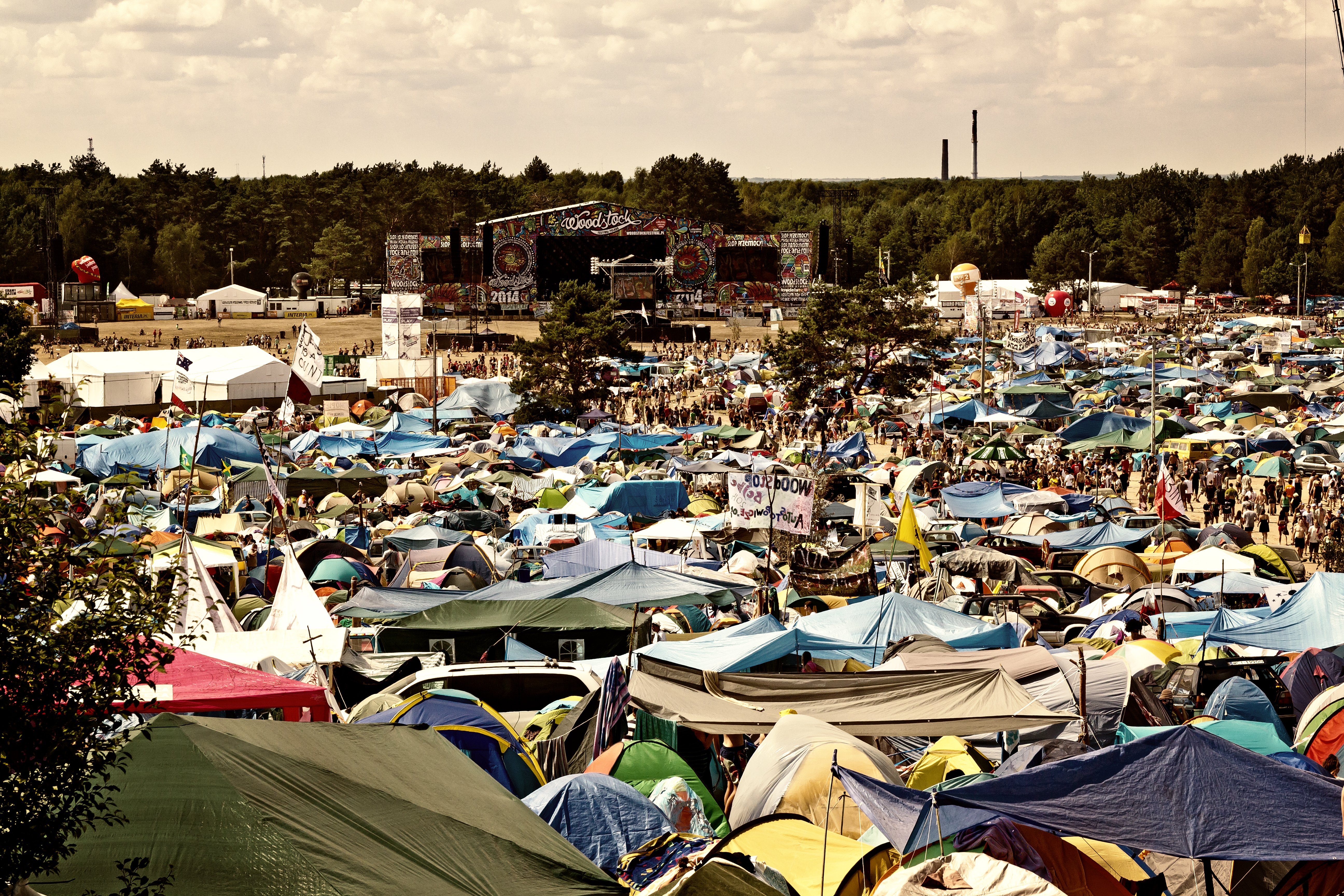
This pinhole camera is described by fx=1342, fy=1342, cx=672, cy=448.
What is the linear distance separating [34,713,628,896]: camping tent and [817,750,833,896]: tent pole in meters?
1.11

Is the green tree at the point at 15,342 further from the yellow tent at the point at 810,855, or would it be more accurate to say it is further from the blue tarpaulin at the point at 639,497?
the yellow tent at the point at 810,855

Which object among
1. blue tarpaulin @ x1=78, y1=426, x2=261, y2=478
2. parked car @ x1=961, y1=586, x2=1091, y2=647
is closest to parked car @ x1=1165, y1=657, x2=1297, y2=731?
parked car @ x1=961, y1=586, x2=1091, y2=647

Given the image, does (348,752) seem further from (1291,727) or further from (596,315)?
(596,315)

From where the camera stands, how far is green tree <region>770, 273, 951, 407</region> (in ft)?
127

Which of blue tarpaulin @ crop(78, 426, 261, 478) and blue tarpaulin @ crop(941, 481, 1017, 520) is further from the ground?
blue tarpaulin @ crop(78, 426, 261, 478)

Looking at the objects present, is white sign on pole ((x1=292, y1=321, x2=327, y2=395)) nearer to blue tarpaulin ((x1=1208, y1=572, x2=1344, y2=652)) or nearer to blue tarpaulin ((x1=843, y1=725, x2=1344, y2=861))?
blue tarpaulin ((x1=1208, y1=572, x2=1344, y2=652))

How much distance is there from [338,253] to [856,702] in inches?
3669

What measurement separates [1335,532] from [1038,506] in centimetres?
481

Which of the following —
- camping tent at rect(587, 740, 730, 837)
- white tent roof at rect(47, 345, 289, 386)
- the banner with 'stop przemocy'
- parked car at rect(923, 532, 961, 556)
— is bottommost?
parked car at rect(923, 532, 961, 556)

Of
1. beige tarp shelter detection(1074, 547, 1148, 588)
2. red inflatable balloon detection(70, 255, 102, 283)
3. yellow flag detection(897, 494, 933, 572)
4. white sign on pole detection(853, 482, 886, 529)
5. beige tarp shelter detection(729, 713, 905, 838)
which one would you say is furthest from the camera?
red inflatable balloon detection(70, 255, 102, 283)

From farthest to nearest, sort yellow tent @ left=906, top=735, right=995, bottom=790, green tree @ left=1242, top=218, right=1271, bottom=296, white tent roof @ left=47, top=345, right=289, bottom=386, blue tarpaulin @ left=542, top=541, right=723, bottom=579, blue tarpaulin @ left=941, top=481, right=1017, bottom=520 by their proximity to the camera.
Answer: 1. green tree @ left=1242, top=218, right=1271, bottom=296
2. white tent roof @ left=47, top=345, right=289, bottom=386
3. blue tarpaulin @ left=941, top=481, right=1017, bottom=520
4. blue tarpaulin @ left=542, top=541, right=723, bottom=579
5. yellow tent @ left=906, top=735, right=995, bottom=790

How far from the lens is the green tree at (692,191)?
109 metres

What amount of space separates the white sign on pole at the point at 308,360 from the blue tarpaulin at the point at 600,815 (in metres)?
21.0

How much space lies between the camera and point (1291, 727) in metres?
11.7
